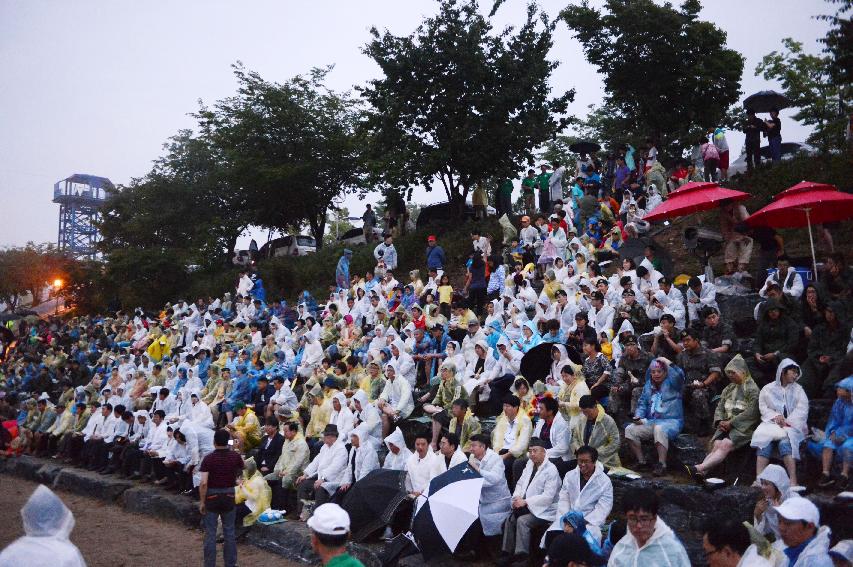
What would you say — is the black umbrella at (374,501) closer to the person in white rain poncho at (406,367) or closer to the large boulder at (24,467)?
the person in white rain poncho at (406,367)

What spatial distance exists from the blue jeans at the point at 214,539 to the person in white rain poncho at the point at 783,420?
5.44 m

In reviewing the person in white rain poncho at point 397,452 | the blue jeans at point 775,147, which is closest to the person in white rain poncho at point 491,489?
the person in white rain poncho at point 397,452

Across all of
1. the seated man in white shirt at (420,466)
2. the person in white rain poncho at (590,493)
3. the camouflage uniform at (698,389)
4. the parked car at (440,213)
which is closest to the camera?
the person in white rain poncho at (590,493)

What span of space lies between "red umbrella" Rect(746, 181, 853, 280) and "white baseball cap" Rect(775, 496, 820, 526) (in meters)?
6.33

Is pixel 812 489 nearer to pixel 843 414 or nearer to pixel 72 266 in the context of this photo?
pixel 843 414

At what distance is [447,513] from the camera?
6.55 m

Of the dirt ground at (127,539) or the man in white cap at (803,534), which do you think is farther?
the dirt ground at (127,539)

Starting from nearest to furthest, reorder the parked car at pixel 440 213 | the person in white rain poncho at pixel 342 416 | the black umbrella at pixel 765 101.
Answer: the person in white rain poncho at pixel 342 416 → the black umbrella at pixel 765 101 → the parked car at pixel 440 213

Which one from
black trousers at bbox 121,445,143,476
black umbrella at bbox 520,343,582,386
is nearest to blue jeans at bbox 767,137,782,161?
black umbrella at bbox 520,343,582,386

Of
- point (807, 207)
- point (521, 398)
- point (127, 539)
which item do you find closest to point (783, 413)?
point (521, 398)

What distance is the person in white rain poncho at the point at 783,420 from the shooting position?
20.1 ft

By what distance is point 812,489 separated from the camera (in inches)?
239

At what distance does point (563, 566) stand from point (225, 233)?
2593 centimetres

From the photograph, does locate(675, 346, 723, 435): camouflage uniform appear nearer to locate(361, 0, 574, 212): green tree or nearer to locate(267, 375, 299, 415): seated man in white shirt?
locate(267, 375, 299, 415): seated man in white shirt
